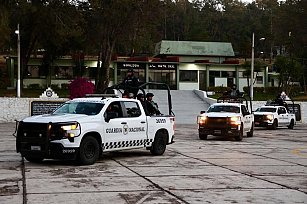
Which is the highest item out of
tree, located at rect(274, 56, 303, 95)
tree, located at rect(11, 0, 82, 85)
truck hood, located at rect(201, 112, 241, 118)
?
tree, located at rect(11, 0, 82, 85)

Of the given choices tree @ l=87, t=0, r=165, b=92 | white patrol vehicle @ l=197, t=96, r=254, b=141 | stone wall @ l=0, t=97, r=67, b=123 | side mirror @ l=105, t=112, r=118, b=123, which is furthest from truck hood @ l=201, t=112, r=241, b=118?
tree @ l=87, t=0, r=165, b=92

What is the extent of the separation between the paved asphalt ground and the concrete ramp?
92.3 feet

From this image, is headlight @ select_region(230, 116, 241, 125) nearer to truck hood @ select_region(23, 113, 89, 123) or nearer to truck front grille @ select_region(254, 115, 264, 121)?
truck hood @ select_region(23, 113, 89, 123)

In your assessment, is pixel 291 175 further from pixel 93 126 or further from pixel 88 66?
pixel 88 66

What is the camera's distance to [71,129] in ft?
43.6

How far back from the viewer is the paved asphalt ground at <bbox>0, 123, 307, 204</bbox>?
9445 millimetres

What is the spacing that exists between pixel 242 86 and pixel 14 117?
3930 centimetres

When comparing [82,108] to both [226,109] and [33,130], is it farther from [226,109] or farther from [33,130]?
[226,109]

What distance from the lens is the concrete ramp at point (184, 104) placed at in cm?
4531

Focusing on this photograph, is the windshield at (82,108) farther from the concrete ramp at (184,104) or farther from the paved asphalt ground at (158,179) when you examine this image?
the concrete ramp at (184,104)

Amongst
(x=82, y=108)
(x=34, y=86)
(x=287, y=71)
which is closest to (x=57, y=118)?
(x=82, y=108)

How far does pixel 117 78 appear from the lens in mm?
66688

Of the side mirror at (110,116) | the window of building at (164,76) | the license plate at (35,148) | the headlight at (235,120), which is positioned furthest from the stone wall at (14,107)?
the window of building at (164,76)

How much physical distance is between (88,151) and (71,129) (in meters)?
0.83
